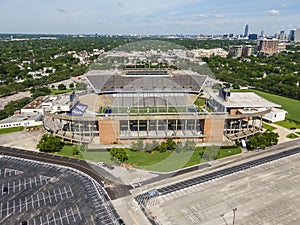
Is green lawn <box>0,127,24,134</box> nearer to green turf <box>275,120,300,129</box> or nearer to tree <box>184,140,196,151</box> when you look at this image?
tree <box>184,140,196,151</box>

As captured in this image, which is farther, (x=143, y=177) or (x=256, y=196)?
(x=143, y=177)

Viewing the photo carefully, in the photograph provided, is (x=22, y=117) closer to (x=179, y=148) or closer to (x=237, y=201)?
(x=179, y=148)

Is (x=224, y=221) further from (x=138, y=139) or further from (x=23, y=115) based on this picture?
(x=23, y=115)

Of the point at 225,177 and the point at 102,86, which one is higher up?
the point at 102,86

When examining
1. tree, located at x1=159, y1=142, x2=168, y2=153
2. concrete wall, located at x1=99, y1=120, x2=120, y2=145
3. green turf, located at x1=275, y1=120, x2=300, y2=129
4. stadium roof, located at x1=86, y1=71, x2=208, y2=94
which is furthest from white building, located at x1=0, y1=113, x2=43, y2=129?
green turf, located at x1=275, y1=120, x2=300, y2=129

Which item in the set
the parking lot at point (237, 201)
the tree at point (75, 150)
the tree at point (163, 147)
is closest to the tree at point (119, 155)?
the tree at point (163, 147)

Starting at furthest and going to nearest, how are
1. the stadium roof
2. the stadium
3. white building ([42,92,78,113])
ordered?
the stadium roof → white building ([42,92,78,113]) → the stadium

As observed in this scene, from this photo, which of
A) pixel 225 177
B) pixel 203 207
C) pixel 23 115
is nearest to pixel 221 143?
pixel 225 177
